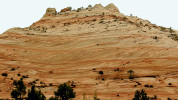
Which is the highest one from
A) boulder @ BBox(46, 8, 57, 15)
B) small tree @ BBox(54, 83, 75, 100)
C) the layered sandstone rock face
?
boulder @ BBox(46, 8, 57, 15)

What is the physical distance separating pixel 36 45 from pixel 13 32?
278 inches

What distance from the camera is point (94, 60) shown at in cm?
2648

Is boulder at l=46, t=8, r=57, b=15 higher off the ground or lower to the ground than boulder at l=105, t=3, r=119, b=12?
lower

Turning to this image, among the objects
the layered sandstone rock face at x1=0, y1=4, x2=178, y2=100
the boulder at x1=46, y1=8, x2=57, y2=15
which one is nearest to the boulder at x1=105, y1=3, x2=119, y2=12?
the boulder at x1=46, y1=8, x2=57, y2=15

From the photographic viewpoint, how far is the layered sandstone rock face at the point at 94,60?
2066 centimetres

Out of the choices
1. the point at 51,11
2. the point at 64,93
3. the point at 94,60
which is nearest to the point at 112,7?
the point at 51,11

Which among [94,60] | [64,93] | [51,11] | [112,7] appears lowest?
[64,93]

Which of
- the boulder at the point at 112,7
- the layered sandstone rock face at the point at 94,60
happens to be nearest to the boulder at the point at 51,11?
the boulder at the point at 112,7

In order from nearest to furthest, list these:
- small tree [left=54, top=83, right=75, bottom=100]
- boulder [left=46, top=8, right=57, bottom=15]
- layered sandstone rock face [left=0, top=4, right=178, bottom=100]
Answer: small tree [left=54, top=83, right=75, bottom=100]
layered sandstone rock face [left=0, top=4, right=178, bottom=100]
boulder [left=46, top=8, right=57, bottom=15]

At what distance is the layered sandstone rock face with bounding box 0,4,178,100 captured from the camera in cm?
2066

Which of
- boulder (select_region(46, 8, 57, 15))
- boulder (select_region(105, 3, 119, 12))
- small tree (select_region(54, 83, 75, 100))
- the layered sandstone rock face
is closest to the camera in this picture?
small tree (select_region(54, 83, 75, 100))

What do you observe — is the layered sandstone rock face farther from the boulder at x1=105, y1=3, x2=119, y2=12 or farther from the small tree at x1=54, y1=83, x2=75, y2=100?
the boulder at x1=105, y1=3, x2=119, y2=12

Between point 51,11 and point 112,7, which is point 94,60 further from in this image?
point 112,7

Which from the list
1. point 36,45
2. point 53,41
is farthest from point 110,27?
point 36,45
